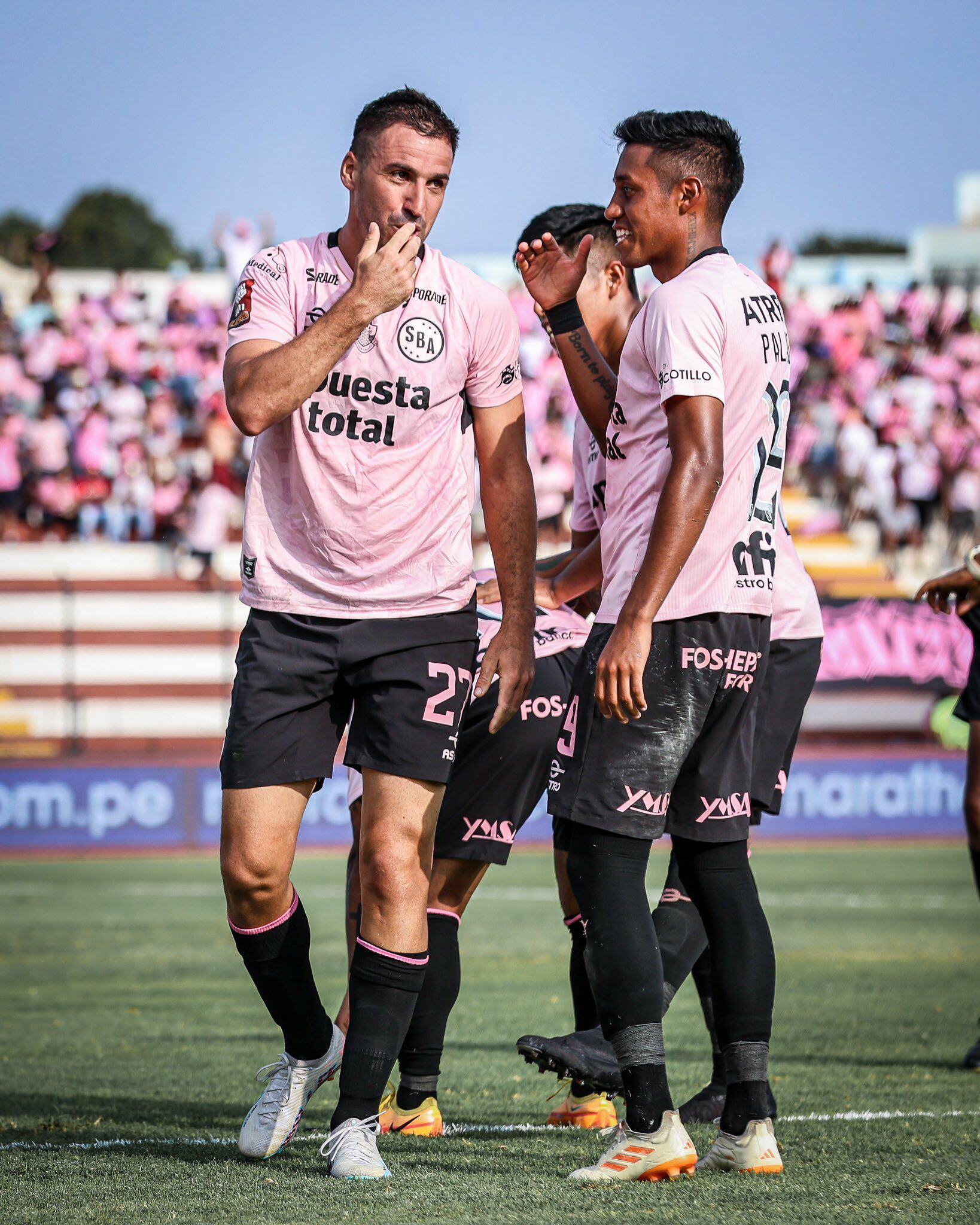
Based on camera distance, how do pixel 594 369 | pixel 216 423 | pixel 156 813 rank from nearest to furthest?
pixel 594 369 → pixel 156 813 → pixel 216 423

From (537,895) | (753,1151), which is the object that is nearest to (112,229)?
(537,895)

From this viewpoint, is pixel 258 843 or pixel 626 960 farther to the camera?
pixel 258 843

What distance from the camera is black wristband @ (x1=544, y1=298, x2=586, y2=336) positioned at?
A: 3971 mm

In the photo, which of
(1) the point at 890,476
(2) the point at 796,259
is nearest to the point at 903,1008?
(1) the point at 890,476

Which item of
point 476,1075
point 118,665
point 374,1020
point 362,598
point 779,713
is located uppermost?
point 362,598

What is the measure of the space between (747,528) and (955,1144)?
1595 millimetres

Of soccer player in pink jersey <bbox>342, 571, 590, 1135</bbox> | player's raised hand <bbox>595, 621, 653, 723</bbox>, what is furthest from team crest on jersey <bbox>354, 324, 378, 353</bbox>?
soccer player in pink jersey <bbox>342, 571, 590, 1135</bbox>

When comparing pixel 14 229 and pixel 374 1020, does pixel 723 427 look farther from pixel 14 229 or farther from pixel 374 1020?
pixel 14 229

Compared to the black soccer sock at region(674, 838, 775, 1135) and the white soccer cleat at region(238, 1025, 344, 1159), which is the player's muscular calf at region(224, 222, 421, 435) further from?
the white soccer cleat at region(238, 1025, 344, 1159)

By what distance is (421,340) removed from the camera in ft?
11.8

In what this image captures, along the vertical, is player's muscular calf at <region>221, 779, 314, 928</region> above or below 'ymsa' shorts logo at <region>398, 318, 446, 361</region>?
below

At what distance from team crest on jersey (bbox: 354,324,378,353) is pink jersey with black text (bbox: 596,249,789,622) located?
590 millimetres

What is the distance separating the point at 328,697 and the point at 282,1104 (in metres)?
0.97

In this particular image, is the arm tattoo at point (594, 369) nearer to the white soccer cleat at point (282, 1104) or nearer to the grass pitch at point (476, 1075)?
the white soccer cleat at point (282, 1104)
